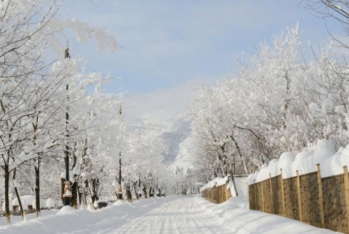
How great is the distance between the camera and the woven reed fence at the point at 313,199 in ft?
38.4

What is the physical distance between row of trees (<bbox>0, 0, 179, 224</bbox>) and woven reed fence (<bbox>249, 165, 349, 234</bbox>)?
702 centimetres

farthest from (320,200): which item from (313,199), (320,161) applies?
(320,161)

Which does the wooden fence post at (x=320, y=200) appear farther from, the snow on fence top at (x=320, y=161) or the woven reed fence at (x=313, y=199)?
the snow on fence top at (x=320, y=161)

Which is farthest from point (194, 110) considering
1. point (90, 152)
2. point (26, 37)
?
point (26, 37)

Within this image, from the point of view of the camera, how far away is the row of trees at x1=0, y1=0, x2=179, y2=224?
7.46 m

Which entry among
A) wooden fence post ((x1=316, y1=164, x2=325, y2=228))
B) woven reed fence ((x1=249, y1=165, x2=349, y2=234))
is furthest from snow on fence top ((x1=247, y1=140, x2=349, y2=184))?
woven reed fence ((x1=249, y1=165, x2=349, y2=234))

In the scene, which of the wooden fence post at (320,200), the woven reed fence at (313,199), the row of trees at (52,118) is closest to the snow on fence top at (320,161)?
the wooden fence post at (320,200)

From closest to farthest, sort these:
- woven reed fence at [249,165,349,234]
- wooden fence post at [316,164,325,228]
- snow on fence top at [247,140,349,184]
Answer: woven reed fence at [249,165,349,234]
snow on fence top at [247,140,349,184]
wooden fence post at [316,164,325,228]

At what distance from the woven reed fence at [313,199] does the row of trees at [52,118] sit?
276 inches

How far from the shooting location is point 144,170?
92562mm

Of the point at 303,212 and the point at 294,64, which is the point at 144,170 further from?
the point at 303,212

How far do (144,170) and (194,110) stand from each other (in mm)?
38162

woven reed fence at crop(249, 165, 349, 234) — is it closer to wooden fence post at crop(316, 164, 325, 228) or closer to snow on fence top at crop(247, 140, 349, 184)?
wooden fence post at crop(316, 164, 325, 228)

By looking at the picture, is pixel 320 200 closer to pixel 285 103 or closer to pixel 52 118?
pixel 52 118
